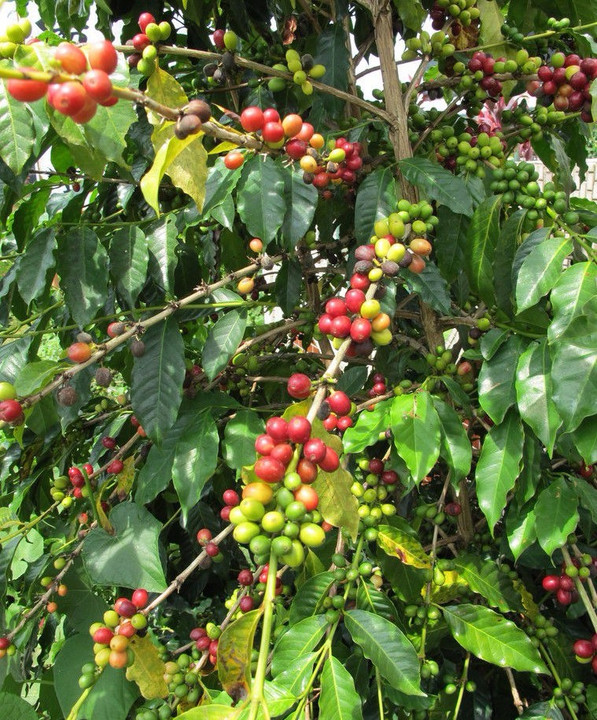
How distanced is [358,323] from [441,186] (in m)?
0.45

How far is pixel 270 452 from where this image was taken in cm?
73

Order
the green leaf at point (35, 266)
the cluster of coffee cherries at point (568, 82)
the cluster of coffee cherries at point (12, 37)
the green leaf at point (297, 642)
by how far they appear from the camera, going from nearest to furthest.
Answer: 1. the cluster of coffee cherries at point (12, 37)
2. the green leaf at point (297, 642)
3. the green leaf at point (35, 266)
4. the cluster of coffee cherries at point (568, 82)

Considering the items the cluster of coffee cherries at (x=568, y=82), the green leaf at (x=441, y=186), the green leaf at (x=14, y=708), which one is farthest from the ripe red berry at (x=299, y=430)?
the cluster of coffee cherries at (x=568, y=82)

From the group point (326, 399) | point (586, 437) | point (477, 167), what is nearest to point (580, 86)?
point (477, 167)

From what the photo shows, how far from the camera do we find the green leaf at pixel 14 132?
96 centimetres

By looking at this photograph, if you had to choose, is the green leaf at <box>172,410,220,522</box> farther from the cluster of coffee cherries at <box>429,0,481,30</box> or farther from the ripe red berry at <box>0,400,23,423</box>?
the cluster of coffee cherries at <box>429,0,481,30</box>

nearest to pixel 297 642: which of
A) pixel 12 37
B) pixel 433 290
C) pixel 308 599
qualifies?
pixel 308 599

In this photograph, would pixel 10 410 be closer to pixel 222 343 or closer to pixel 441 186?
pixel 222 343

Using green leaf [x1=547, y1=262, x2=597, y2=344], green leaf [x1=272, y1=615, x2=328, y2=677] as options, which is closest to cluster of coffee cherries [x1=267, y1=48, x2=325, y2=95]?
green leaf [x1=547, y1=262, x2=597, y2=344]

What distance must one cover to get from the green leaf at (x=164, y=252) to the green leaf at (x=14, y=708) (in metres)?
0.92

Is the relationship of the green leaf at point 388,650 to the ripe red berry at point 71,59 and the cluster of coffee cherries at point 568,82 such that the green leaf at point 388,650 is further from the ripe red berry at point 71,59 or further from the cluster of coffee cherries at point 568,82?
the cluster of coffee cherries at point 568,82

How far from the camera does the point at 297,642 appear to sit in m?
1.07

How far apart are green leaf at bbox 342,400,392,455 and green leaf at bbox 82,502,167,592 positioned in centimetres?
43

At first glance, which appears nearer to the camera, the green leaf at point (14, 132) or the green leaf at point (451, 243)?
the green leaf at point (14, 132)
